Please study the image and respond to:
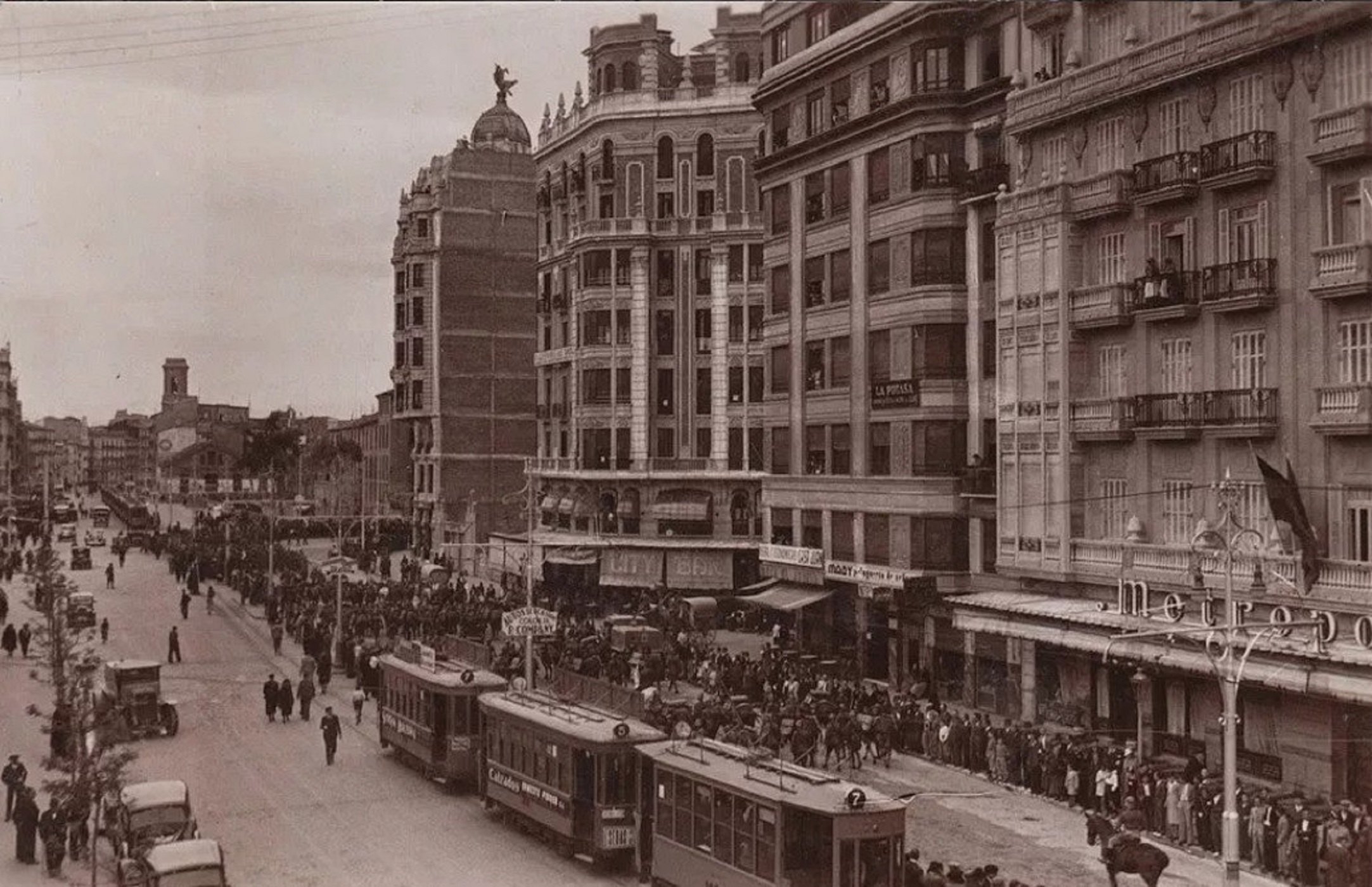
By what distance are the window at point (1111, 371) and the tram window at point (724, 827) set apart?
1719 cm

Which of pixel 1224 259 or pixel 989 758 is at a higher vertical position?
pixel 1224 259

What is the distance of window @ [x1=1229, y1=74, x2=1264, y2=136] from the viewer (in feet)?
98.3

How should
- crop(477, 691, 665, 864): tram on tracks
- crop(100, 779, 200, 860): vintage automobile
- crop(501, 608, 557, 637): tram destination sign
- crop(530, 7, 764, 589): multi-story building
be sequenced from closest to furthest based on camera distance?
crop(100, 779, 200, 860): vintage automobile → crop(477, 691, 665, 864): tram on tracks → crop(501, 608, 557, 637): tram destination sign → crop(530, 7, 764, 589): multi-story building

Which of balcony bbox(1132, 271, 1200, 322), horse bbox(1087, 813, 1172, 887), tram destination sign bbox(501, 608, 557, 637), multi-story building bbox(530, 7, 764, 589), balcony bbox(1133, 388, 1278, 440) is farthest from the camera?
multi-story building bbox(530, 7, 764, 589)

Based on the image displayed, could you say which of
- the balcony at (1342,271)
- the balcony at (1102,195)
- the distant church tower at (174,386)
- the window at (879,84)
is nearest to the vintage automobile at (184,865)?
the balcony at (1342,271)

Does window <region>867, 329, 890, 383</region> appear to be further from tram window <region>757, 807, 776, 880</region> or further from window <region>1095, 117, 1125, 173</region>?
tram window <region>757, 807, 776, 880</region>

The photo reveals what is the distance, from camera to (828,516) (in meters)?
48.1

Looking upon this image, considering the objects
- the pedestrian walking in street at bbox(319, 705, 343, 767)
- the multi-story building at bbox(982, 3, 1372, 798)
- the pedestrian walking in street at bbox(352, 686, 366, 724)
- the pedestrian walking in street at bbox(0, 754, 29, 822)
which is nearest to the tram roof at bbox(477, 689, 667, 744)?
the pedestrian walking in street at bbox(319, 705, 343, 767)

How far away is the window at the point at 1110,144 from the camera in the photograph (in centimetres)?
3416

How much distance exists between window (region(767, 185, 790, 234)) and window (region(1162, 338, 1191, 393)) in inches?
780

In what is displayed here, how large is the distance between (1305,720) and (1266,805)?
433cm

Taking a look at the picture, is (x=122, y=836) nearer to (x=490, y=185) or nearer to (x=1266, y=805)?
(x=1266, y=805)

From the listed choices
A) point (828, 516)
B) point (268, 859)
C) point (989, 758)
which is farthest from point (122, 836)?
point (828, 516)

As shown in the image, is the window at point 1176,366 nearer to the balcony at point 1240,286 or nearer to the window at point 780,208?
the balcony at point 1240,286
